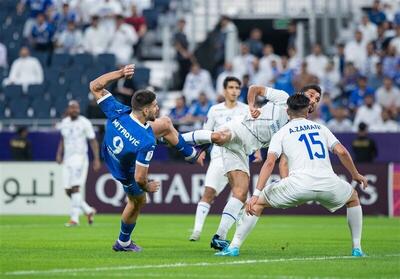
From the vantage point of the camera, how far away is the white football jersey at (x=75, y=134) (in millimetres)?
23359

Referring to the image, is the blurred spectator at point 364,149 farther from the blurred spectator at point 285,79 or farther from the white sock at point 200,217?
the white sock at point 200,217

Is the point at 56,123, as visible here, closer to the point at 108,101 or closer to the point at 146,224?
the point at 146,224

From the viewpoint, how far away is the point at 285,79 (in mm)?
29203

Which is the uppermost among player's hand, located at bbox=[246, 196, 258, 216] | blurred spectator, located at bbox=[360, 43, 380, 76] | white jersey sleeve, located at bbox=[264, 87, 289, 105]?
white jersey sleeve, located at bbox=[264, 87, 289, 105]

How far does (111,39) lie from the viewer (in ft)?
108

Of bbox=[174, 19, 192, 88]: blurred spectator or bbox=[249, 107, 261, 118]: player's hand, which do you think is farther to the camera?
bbox=[174, 19, 192, 88]: blurred spectator

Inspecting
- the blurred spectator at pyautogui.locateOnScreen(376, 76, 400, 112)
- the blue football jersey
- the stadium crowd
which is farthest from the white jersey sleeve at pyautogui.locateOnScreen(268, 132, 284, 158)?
the blurred spectator at pyautogui.locateOnScreen(376, 76, 400, 112)

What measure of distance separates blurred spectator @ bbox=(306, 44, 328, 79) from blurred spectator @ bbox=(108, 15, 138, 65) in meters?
5.22

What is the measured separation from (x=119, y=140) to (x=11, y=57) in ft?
66.1

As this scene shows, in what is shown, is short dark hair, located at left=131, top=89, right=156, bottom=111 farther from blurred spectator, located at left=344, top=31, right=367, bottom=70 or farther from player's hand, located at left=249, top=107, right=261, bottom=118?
blurred spectator, located at left=344, top=31, right=367, bottom=70

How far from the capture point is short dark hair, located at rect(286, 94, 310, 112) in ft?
44.1

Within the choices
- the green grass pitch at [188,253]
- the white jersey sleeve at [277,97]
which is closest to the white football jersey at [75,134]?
the green grass pitch at [188,253]

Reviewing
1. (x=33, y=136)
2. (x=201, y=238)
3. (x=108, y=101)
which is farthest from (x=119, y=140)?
(x=33, y=136)

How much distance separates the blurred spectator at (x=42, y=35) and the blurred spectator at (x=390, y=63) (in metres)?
9.84
